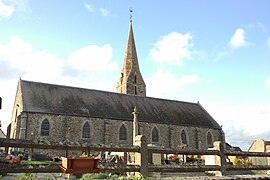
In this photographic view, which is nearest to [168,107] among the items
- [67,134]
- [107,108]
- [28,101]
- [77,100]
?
[107,108]

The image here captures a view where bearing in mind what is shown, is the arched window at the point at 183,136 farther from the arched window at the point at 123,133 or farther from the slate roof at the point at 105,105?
the arched window at the point at 123,133

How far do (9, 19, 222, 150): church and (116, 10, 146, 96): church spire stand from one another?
26.2 feet

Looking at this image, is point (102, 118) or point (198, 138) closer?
point (102, 118)

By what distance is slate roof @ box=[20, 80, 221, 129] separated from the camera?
28125 mm

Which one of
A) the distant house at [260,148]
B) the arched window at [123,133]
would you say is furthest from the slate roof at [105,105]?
the distant house at [260,148]

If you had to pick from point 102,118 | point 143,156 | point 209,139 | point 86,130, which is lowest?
point 143,156

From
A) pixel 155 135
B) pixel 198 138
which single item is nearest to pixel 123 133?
pixel 155 135

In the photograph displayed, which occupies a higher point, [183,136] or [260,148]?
[183,136]

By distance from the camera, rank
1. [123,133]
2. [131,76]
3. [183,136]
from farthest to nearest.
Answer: [131,76]
[183,136]
[123,133]

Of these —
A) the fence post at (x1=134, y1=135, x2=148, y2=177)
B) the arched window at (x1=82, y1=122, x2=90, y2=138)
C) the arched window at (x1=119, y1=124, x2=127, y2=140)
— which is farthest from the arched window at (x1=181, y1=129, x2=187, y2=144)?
the fence post at (x1=134, y1=135, x2=148, y2=177)

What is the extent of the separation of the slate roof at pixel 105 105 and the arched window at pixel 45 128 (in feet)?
3.58

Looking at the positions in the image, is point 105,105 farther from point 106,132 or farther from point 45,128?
point 45,128

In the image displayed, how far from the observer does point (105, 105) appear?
104 ft

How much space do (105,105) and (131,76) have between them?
14.5m
